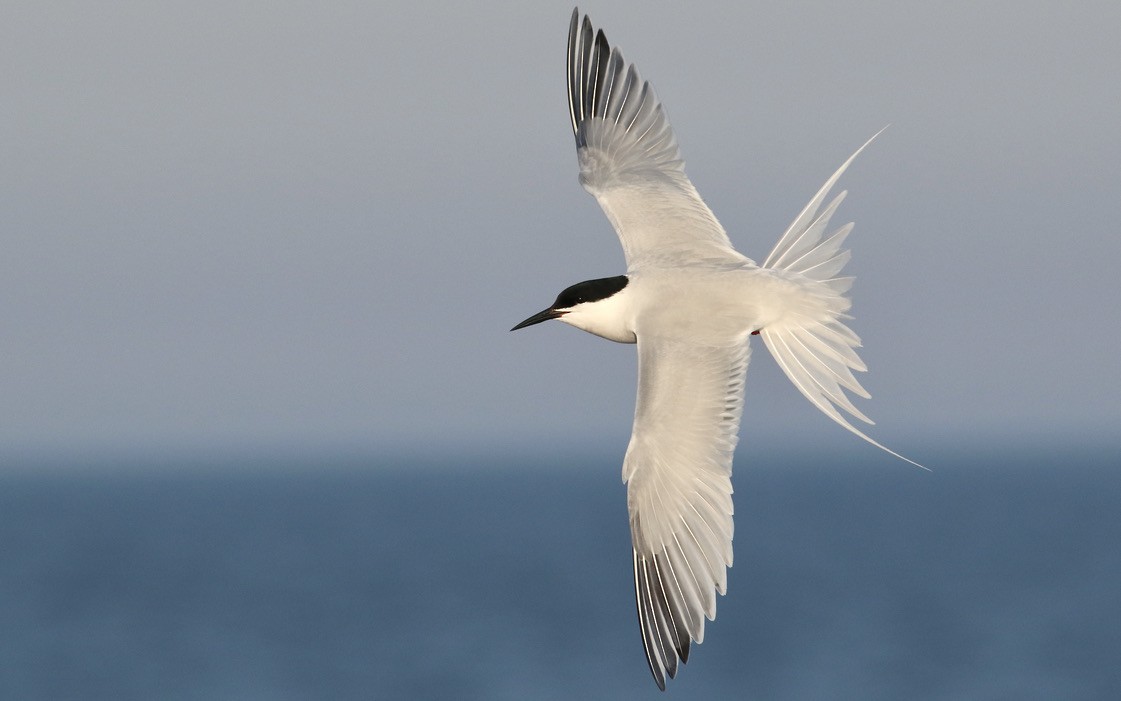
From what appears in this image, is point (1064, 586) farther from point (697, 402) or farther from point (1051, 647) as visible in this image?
point (697, 402)

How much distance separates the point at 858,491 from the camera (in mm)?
150500

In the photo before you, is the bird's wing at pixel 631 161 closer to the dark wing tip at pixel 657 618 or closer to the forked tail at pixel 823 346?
the forked tail at pixel 823 346

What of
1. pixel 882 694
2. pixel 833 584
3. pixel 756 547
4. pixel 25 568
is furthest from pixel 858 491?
pixel 882 694

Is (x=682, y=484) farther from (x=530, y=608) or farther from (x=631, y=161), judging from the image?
(x=530, y=608)

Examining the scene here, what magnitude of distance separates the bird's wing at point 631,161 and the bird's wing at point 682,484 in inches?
38.9

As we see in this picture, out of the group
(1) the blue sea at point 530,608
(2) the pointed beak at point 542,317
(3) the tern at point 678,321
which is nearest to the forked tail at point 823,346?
(3) the tern at point 678,321

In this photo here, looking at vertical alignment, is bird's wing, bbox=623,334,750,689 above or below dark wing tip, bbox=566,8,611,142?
below

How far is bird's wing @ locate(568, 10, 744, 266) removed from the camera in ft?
26.4

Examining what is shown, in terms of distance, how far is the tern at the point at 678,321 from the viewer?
7059mm

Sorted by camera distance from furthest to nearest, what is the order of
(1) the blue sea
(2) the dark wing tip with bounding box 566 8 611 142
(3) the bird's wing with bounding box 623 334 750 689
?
(1) the blue sea < (2) the dark wing tip with bounding box 566 8 611 142 < (3) the bird's wing with bounding box 623 334 750 689

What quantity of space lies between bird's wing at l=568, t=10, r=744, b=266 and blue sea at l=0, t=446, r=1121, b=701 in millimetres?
39369

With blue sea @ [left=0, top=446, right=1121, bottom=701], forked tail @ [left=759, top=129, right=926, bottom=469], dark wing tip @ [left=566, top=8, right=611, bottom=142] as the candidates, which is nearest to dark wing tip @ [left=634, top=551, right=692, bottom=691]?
forked tail @ [left=759, top=129, right=926, bottom=469]

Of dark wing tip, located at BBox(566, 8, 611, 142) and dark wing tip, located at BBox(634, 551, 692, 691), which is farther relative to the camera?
dark wing tip, located at BBox(566, 8, 611, 142)

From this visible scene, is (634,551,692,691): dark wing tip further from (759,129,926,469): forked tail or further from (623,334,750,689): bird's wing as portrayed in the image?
(759,129,926,469): forked tail
